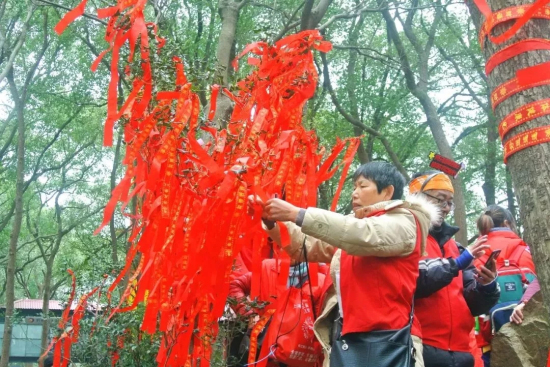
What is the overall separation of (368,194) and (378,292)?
52 cm

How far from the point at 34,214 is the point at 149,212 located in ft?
75.0

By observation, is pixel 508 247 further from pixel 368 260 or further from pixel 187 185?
pixel 187 185

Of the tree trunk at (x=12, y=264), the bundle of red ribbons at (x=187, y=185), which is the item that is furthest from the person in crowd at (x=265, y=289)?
the tree trunk at (x=12, y=264)

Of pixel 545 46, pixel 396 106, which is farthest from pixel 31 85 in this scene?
pixel 545 46

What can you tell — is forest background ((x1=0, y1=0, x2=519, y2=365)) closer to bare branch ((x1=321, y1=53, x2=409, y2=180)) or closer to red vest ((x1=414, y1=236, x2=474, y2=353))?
bare branch ((x1=321, y1=53, x2=409, y2=180))

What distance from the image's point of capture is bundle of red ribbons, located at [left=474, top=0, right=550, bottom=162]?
2.47 metres

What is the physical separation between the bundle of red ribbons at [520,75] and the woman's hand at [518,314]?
208 cm

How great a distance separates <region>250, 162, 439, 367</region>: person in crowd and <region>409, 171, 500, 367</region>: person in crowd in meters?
0.41

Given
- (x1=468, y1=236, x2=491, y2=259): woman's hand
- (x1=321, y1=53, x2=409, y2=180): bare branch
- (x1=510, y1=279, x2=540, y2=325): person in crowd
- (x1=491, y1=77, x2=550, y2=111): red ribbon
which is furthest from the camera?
(x1=321, y1=53, x2=409, y2=180): bare branch

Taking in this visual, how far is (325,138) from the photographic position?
1262cm

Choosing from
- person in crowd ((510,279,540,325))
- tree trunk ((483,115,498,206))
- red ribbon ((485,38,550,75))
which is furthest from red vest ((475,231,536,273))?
tree trunk ((483,115,498,206))

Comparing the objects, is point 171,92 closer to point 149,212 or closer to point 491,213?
point 149,212

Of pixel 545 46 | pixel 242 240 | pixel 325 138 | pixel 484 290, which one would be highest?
pixel 325 138

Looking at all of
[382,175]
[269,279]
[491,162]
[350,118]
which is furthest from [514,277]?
[491,162]
